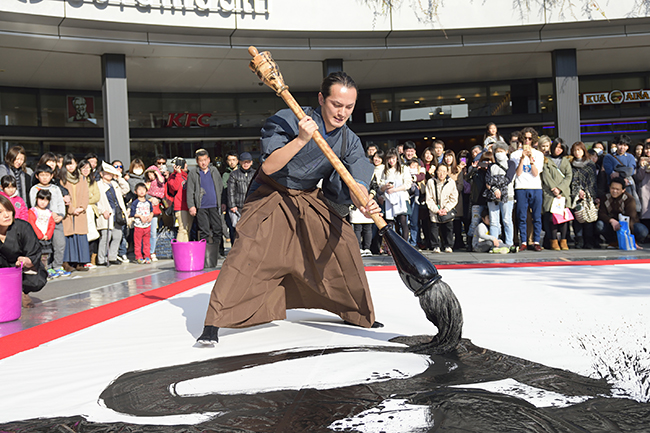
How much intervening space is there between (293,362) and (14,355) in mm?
1455

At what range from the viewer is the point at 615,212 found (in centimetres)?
710

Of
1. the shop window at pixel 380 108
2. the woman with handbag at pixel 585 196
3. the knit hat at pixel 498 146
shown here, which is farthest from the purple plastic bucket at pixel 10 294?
the shop window at pixel 380 108

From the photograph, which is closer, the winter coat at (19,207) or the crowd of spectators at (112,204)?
the winter coat at (19,207)

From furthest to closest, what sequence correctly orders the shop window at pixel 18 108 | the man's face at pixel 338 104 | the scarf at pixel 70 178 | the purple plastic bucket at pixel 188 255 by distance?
1. the shop window at pixel 18 108
2. the scarf at pixel 70 178
3. the purple plastic bucket at pixel 188 255
4. the man's face at pixel 338 104

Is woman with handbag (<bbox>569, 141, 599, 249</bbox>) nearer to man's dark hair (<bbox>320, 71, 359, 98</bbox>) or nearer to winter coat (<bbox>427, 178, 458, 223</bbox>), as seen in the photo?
winter coat (<bbox>427, 178, 458, 223</bbox>)

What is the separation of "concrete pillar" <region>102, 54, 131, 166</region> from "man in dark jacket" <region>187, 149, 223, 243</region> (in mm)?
2799

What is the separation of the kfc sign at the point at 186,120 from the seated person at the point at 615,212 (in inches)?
373

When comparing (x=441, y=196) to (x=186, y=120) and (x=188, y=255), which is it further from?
(x=186, y=120)

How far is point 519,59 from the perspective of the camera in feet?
38.1

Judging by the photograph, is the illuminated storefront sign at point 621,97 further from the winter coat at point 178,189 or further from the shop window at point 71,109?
the shop window at point 71,109

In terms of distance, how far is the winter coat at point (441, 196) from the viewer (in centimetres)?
722

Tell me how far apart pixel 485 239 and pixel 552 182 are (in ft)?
3.65

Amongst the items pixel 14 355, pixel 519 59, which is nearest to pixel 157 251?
pixel 14 355

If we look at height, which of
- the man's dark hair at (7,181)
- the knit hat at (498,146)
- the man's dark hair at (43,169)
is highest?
the knit hat at (498,146)
